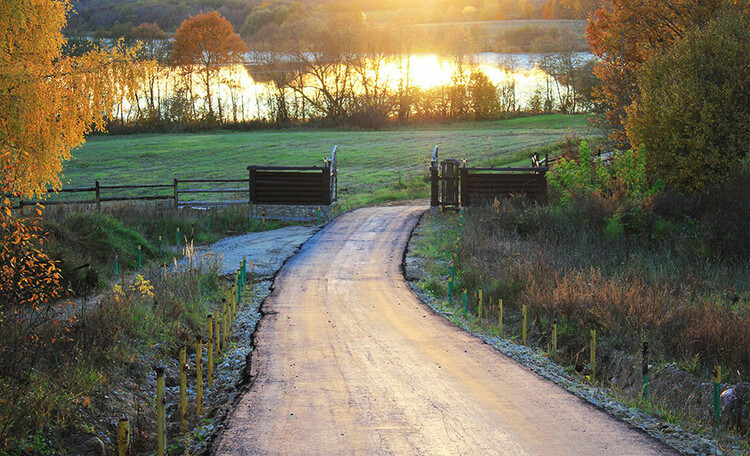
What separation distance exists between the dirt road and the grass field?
21.0m

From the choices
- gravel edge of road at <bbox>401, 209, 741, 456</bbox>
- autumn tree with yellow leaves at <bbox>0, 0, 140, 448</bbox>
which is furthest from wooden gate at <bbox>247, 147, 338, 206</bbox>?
autumn tree with yellow leaves at <bbox>0, 0, 140, 448</bbox>

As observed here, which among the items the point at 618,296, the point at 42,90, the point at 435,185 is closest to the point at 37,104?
the point at 42,90

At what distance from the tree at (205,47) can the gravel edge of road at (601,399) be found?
63760 millimetres

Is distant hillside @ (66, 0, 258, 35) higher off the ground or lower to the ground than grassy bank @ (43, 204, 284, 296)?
higher

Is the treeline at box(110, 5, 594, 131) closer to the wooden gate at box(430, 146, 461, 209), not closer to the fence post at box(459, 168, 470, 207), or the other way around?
the wooden gate at box(430, 146, 461, 209)

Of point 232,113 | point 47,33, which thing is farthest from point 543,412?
point 232,113

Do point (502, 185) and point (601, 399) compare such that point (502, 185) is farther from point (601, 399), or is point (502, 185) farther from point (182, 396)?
point (182, 396)

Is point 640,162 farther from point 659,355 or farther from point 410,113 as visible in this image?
point 410,113

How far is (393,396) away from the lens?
998 cm

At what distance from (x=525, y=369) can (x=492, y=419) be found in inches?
97.6

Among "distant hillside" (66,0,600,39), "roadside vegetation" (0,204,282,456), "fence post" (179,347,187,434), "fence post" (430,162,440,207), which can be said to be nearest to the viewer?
"roadside vegetation" (0,204,282,456)

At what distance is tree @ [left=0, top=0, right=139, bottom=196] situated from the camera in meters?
11.1

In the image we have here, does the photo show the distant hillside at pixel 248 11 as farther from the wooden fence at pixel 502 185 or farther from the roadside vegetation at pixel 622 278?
the roadside vegetation at pixel 622 278

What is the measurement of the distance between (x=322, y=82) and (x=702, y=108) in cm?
4794
